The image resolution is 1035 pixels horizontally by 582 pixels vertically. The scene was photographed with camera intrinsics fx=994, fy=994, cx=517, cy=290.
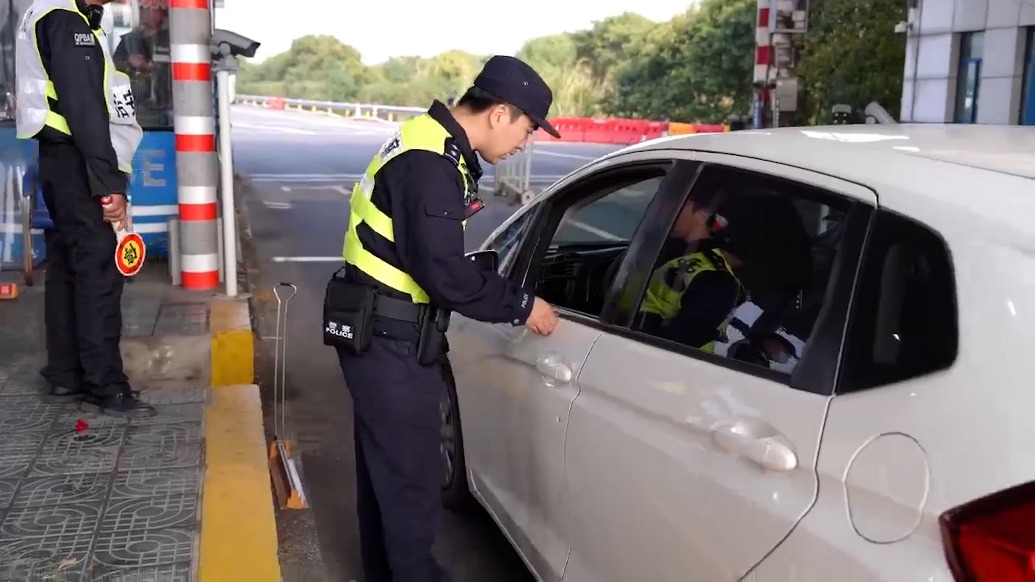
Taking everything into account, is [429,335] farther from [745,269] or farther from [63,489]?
[63,489]

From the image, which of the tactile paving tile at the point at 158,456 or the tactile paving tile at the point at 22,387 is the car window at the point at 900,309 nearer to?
the tactile paving tile at the point at 158,456

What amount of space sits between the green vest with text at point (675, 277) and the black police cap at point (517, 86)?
1.60ft

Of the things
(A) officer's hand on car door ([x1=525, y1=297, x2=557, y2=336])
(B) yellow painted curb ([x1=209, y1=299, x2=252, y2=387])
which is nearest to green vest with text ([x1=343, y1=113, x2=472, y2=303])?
(A) officer's hand on car door ([x1=525, y1=297, x2=557, y2=336])

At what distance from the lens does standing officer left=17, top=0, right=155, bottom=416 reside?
153 inches

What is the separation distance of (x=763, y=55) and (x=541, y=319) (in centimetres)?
1171

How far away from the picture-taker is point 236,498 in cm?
350

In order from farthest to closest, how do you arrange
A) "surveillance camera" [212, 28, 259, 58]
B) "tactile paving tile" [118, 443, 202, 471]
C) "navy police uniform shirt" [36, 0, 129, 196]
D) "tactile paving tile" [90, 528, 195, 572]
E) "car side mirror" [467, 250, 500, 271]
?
"surveillance camera" [212, 28, 259, 58]
"navy police uniform shirt" [36, 0, 129, 196]
"tactile paving tile" [118, 443, 202, 471]
"car side mirror" [467, 250, 500, 271]
"tactile paving tile" [90, 528, 195, 572]

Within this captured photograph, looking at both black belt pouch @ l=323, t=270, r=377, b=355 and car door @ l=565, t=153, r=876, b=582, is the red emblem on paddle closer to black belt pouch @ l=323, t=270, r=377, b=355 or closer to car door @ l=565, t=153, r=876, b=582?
black belt pouch @ l=323, t=270, r=377, b=355

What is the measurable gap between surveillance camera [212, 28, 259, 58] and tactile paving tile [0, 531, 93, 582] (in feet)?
13.0

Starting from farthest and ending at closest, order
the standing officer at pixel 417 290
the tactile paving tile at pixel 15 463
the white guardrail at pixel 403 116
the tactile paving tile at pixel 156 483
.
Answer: the white guardrail at pixel 403 116 < the tactile paving tile at pixel 15 463 < the tactile paving tile at pixel 156 483 < the standing officer at pixel 417 290

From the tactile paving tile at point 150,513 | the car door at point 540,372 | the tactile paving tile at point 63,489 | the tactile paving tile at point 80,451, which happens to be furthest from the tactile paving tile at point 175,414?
the car door at point 540,372

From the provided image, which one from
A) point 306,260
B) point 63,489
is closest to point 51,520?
point 63,489

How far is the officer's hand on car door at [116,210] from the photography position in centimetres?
405

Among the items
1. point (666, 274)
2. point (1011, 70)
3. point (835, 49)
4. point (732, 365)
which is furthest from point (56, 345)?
point (835, 49)
